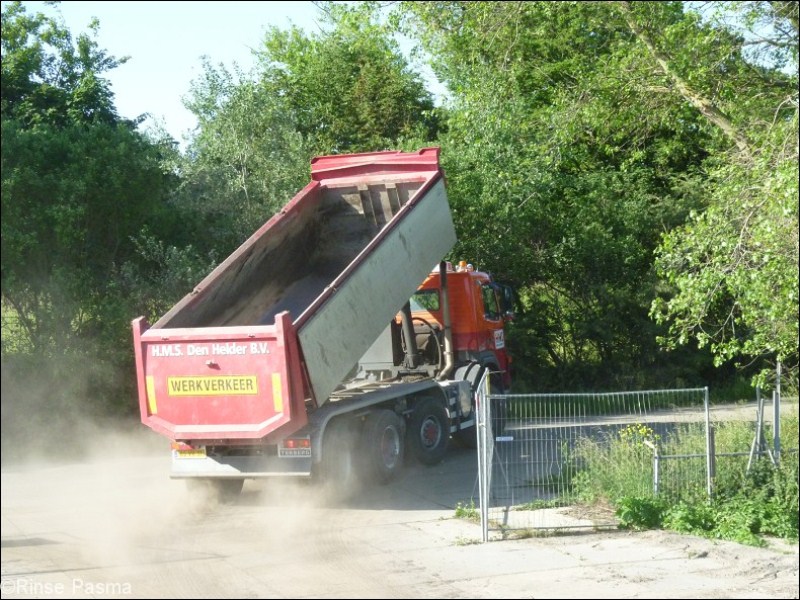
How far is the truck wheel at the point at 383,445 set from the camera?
12.5 m

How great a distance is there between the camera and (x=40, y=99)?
61.9 feet

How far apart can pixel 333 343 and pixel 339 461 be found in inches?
58.5

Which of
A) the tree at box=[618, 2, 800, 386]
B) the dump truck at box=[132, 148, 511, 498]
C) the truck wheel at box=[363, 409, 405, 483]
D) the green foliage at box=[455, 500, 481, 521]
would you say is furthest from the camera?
the truck wheel at box=[363, 409, 405, 483]

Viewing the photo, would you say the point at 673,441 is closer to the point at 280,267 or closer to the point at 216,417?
the point at 216,417

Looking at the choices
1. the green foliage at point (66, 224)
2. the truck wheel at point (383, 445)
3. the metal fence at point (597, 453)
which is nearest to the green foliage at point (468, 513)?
the metal fence at point (597, 453)

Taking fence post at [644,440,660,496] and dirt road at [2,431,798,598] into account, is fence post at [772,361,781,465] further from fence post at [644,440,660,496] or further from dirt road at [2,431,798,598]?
dirt road at [2,431,798,598]

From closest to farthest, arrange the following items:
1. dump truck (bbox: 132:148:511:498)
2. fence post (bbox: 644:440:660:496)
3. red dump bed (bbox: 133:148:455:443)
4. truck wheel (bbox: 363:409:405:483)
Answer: fence post (bbox: 644:440:660:496)
red dump bed (bbox: 133:148:455:443)
dump truck (bbox: 132:148:511:498)
truck wheel (bbox: 363:409:405:483)

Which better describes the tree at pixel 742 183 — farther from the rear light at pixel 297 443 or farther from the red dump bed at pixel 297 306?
the rear light at pixel 297 443

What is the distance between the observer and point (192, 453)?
1176 centimetres

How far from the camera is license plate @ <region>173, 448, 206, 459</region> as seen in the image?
38.4 feet

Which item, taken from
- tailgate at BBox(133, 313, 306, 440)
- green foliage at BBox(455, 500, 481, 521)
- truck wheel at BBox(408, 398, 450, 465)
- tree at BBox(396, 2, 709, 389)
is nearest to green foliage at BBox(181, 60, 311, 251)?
→ tree at BBox(396, 2, 709, 389)

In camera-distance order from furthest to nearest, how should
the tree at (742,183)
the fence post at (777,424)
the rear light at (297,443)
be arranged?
the rear light at (297,443), the fence post at (777,424), the tree at (742,183)

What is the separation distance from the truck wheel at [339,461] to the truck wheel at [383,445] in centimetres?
29

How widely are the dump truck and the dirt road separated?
660mm
